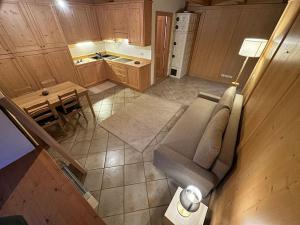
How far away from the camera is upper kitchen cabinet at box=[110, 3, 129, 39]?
321 centimetres

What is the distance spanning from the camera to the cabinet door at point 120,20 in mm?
3222

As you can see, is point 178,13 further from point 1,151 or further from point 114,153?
point 1,151

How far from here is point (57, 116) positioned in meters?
2.23

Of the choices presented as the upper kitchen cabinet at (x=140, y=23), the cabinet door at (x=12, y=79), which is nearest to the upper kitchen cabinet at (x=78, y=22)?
the upper kitchen cabinet at (x=140, y=23)

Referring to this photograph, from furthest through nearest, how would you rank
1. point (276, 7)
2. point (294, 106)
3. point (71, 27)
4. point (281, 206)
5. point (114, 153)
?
1. point (71, 27)
2. point (276, 7)
3. point (114, 153)
4. point (294, 106)
5. point (281, 206)

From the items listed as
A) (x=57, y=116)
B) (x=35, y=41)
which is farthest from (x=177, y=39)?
(x=57, y=116)

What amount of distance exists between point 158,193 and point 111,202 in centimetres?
60

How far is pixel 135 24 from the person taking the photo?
3154mm

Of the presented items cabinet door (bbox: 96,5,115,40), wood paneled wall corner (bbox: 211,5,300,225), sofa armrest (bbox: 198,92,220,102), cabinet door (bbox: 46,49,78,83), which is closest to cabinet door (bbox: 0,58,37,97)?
cabinet door (bbox: 46,49,78,83)

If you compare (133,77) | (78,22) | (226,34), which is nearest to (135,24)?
(133,77)

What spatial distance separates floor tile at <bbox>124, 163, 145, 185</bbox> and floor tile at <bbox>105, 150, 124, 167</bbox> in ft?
0.48

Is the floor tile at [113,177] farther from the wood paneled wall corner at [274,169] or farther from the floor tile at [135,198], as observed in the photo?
the wood paneled wall corner at [274,169]

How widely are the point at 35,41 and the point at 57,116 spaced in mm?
1847

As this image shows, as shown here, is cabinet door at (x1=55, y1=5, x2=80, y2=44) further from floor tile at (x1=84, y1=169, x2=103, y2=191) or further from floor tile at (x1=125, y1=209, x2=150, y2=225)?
floor tile at (x1=125, y1=209, x2=150, y2=225)
